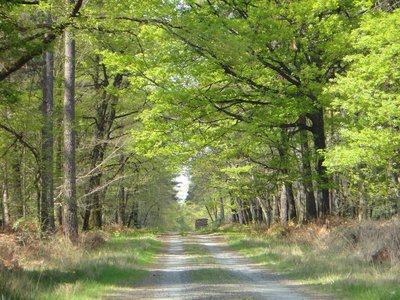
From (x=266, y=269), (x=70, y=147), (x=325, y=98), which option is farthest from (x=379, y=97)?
(x=70, y=147)

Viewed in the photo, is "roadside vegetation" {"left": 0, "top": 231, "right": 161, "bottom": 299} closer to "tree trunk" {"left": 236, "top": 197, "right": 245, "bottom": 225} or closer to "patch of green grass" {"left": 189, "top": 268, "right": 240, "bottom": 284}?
"patch of green grass" {"left": 189, "top": 268, "right": 240, "bottom": 284}

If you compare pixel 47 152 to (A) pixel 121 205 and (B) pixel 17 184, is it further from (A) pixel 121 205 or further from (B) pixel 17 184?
(A) pixel 121 205

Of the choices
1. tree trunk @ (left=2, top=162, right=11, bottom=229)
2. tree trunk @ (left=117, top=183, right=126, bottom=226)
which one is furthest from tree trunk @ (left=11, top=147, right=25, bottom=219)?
tree trunk @ (left=117, top=183, right=126, bottom=226)

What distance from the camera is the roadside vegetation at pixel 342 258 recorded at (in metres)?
9.71

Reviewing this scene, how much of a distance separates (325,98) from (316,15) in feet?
10.9

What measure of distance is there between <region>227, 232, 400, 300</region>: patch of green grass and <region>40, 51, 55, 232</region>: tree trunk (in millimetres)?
7803

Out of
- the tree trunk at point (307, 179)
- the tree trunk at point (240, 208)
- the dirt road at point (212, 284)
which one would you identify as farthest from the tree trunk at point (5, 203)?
the tree trunk at point (240, 208)

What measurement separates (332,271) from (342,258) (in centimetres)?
172

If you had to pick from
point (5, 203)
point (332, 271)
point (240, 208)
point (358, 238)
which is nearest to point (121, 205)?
point (240, 208)

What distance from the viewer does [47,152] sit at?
17.6 m

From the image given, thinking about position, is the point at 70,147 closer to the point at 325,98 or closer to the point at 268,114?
the point at 268,114

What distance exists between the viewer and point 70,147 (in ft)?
60.2

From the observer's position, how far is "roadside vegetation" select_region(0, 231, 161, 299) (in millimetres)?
8938

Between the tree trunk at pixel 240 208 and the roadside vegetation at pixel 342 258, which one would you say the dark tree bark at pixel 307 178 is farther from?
the tree trunk at pixel 240 208
